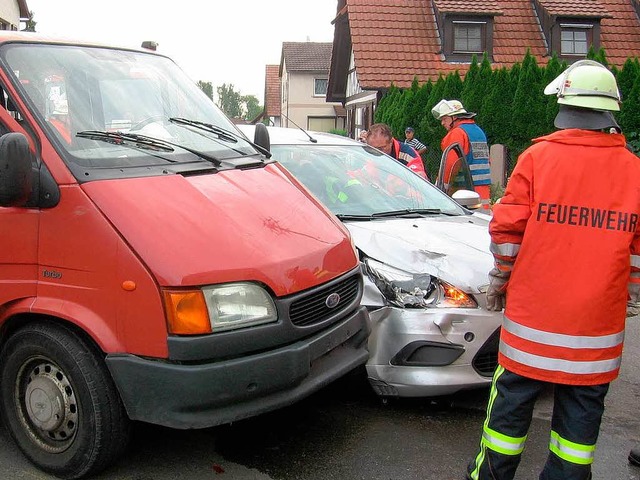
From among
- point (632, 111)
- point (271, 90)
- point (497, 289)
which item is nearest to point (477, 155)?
point (497, 289)

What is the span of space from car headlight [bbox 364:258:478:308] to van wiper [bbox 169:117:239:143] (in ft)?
4.03

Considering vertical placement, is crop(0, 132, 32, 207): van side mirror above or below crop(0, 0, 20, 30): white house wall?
below

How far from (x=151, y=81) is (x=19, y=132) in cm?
111

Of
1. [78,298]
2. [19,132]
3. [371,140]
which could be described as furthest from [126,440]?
[371,140]

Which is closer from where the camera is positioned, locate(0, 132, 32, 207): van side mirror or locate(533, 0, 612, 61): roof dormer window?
locate(0, 132, 32, 207): van side mirror

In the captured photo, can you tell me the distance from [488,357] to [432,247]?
0.72m

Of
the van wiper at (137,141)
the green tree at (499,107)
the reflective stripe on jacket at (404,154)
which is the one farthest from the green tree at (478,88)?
the van wiper at (137,141)

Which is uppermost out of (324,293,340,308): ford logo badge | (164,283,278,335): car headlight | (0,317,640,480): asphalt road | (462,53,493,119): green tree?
(462,53,493,119): green tree

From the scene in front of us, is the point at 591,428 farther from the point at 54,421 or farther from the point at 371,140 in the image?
the point at 371,140

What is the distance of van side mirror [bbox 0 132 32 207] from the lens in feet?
10.5

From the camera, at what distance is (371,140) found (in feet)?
26.7

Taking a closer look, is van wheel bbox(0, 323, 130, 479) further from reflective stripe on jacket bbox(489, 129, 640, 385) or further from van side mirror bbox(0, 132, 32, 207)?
reflective stripe on jacket bbox(489, 129, 640, 385)

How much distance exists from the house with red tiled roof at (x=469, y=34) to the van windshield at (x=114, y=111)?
19014 mm

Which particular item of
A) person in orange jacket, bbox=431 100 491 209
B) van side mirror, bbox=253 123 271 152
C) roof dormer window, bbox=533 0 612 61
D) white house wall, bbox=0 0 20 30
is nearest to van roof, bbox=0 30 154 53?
van side mirror, bbox=253 123 271 152
